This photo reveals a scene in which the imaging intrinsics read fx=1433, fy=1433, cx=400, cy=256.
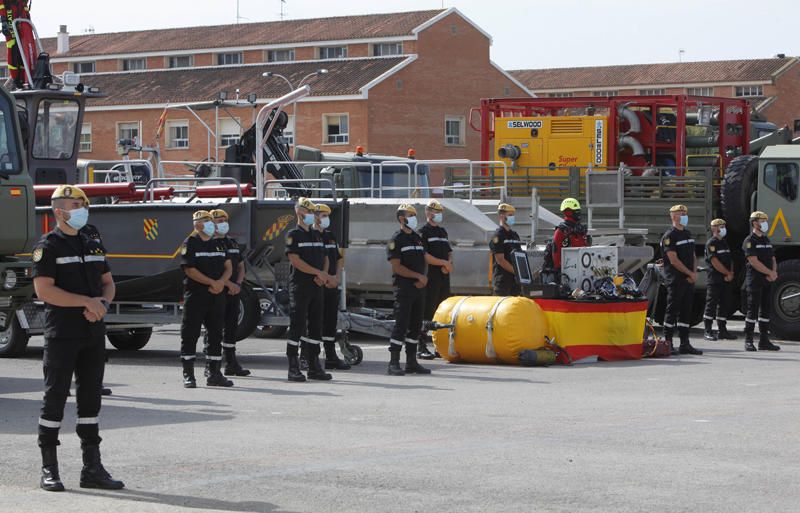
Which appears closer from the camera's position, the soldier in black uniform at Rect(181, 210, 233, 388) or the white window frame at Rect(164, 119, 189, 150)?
the soldier in black uniform at Rect(181, 210, 233, 388)

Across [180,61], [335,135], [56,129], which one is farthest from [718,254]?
[180,61]

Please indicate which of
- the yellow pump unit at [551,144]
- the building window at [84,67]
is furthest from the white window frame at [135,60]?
the yellow pump unit at [551,144]

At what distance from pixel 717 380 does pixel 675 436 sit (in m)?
4.93

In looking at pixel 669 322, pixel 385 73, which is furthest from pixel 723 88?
pixel 669 322

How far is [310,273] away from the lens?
16.2 m

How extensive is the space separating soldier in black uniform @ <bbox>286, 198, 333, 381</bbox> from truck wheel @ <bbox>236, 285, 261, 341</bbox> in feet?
9.01

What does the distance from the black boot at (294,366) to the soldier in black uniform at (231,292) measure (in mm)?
756

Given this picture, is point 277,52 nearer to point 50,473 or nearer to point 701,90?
point 701,90

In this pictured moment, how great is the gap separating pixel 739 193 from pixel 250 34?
2374 inches

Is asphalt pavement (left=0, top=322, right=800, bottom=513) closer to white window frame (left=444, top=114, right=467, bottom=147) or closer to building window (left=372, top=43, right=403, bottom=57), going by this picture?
white window frame (left=444, top=114, right=467, bottom=147)

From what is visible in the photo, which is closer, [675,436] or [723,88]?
[675,436]

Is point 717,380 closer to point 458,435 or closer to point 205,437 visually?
point 458,435

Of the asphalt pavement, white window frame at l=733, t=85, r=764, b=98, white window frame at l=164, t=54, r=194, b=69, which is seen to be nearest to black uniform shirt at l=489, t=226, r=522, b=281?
the asphalt pavement

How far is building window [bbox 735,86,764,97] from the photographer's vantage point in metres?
90.8
